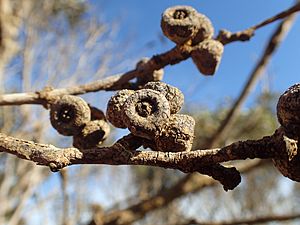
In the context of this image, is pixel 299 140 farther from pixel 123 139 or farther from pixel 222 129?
pixel 222 129

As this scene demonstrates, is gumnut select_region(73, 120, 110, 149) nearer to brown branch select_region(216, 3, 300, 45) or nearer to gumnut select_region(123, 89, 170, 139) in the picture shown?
gumnut select_region(123, 89, 170, 139)

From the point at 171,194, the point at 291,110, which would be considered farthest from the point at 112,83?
the point at 171,194

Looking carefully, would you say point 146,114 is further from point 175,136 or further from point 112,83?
point 112,83

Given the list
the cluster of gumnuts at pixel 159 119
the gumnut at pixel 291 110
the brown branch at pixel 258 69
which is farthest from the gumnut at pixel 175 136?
the brown branch at pixel 258 69

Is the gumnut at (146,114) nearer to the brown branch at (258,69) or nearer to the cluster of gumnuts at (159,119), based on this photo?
the cluster of gumnuts at (159,119)

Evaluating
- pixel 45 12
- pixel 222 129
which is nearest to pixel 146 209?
pixel 222 129

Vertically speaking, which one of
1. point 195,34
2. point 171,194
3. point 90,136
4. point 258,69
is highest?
Answer: point 195,34
